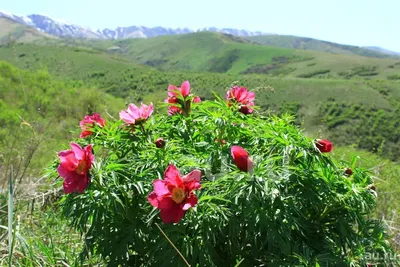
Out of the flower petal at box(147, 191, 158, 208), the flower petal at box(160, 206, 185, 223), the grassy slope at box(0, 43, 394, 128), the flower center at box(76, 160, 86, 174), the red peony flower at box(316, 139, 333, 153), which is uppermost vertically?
the red peony flower at box(316, 139, 333, 153)

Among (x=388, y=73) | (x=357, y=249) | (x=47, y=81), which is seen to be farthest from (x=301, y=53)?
(x=357, y=249)

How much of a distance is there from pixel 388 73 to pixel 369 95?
29880 millimetres

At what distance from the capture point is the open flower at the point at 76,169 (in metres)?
1.42

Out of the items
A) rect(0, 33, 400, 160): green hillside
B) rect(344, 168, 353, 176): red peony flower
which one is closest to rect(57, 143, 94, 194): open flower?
rect(344, 168, 353, 176): red peony flower

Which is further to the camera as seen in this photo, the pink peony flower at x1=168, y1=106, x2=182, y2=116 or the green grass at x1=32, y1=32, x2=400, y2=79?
the green grass at x1=32, y1=32, x2=400, y2=79

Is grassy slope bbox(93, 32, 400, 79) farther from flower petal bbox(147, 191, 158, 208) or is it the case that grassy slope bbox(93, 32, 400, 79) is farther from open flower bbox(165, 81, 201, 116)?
flower petal bbox(147, 191, 158, 208)

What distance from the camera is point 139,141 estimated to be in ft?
5.42

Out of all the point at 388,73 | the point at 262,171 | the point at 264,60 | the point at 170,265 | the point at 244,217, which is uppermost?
the point at 262,171

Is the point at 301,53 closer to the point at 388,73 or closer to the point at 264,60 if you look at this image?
the point at 264,60

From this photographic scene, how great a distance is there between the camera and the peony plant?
1.40 metres

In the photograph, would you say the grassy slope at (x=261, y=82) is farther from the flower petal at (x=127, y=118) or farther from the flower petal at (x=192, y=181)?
the flower petal at (x=192, y=181)

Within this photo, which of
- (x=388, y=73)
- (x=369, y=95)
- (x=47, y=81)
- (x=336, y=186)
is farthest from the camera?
(x=388, y=73)

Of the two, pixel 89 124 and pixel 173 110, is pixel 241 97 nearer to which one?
pixel 173 110

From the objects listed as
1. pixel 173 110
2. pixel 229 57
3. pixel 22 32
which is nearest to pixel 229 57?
pixel 229 57
